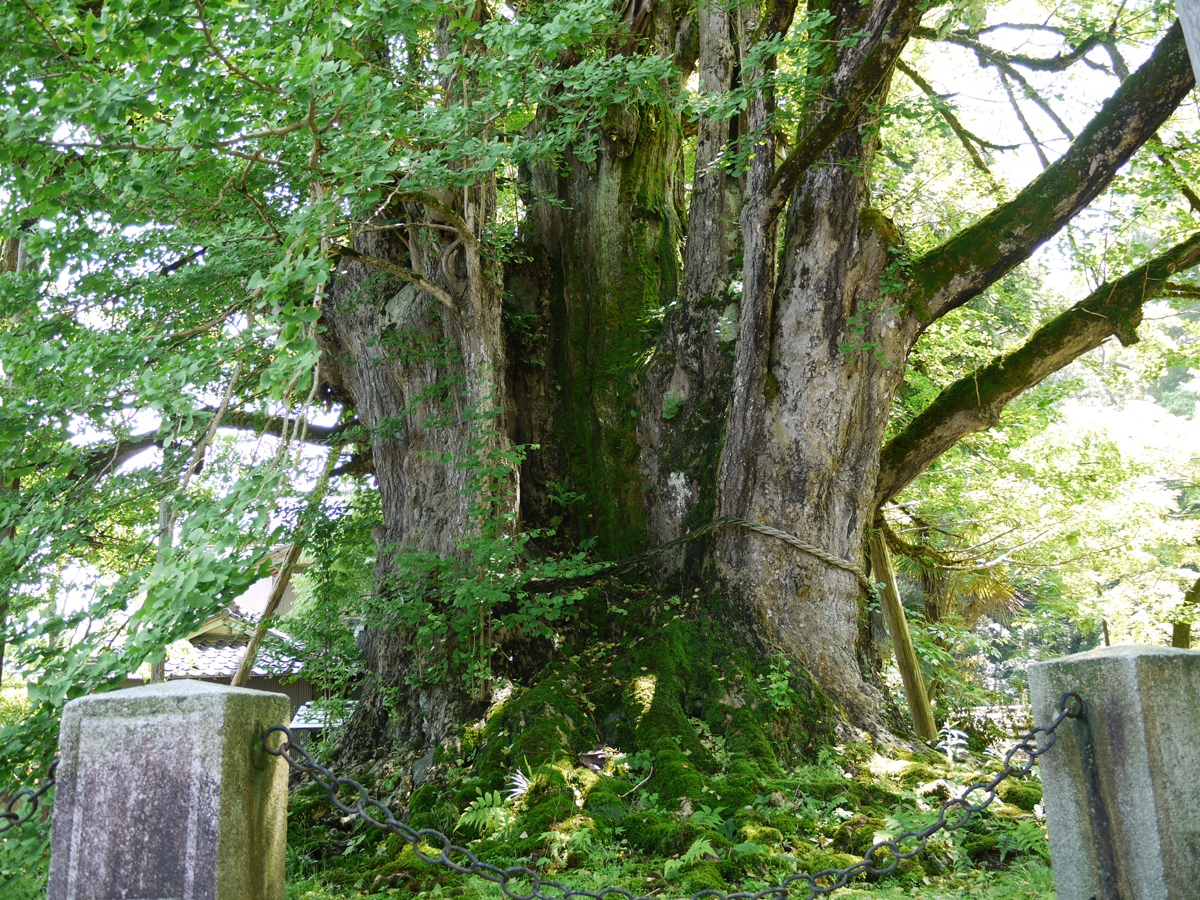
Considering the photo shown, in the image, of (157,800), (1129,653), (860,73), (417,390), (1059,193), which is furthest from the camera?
(417,390)

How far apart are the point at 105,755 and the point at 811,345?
4680 mm

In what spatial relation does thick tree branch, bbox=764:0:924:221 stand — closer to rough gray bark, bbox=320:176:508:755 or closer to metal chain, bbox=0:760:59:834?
rough gray bark, bbox=320:176:508:755

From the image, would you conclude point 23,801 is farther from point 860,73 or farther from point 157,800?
point 860,73

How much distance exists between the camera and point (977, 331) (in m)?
9.38

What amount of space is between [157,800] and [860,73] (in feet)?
16.1

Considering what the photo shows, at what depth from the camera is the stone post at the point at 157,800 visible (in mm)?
2143

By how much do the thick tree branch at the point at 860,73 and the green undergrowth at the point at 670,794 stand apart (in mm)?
3126

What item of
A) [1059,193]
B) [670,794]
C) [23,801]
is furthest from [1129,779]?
[1059,193]

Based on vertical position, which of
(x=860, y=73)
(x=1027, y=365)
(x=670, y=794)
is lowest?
(x=670, y=794)

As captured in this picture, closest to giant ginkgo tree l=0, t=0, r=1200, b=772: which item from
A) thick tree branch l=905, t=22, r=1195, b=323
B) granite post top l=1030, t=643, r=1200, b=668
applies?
thick tree branch l=905, t=22, r=1195, b=323

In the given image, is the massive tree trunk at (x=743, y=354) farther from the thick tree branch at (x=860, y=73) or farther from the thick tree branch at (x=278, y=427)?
the thick tree branch at (x=278, y=427)

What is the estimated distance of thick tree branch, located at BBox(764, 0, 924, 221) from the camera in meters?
4.68

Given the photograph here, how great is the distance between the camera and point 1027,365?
5.62 metres

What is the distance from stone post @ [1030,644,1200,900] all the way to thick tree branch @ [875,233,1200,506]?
367 cm
